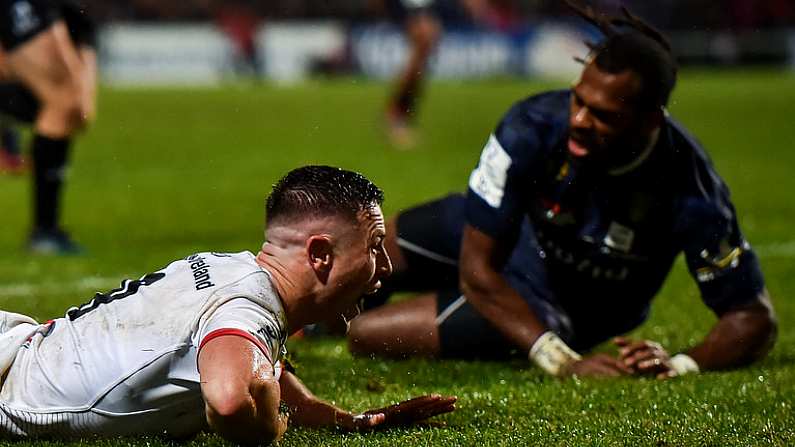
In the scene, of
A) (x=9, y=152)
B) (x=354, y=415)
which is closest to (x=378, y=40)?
(x=9, y=152)

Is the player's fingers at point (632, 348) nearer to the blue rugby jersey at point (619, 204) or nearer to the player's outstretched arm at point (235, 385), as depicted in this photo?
the blue rugby jersey at point (619, 204)

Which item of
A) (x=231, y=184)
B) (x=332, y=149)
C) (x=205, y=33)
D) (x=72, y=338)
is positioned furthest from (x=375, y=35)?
(x=72, y=338)

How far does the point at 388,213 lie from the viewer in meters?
8.38

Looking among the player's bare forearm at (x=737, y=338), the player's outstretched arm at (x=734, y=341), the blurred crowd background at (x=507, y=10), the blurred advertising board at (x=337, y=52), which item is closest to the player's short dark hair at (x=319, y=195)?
the player's outstretched arm at (x=734, y=341)

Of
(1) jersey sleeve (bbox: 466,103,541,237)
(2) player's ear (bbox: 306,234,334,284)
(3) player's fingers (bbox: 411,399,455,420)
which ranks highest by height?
(2) player's ear (bbox: 306,234,334,284)

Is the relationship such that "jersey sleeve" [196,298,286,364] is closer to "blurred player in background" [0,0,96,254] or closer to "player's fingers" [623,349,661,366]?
"player's fingers" [623,349,661,366]

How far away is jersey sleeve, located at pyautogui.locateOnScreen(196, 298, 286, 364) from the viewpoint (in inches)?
110

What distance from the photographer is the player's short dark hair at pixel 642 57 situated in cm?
423

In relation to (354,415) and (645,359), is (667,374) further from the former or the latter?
(354,415)

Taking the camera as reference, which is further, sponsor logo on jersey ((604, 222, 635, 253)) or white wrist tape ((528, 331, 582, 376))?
sponsor logo on jersey ((604, 222, 635, 253))

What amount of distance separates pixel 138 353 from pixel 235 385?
→ 1.42ft

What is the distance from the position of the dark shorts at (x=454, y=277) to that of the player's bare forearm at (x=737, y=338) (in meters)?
0.55

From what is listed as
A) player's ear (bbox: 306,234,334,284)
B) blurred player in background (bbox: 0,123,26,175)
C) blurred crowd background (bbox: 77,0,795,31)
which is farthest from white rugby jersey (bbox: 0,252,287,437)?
blurred crowd background (bbox: 77,0,795,31)

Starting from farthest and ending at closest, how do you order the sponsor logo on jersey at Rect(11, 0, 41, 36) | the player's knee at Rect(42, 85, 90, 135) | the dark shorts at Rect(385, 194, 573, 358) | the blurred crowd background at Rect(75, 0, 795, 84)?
the blurred crowd background at Rect(75, 0, 795, 84)
the player's knee at Rect(42, 85, 90, 135)
the sponsor logo on jersey at Rect(11, 0, 41, 36)
the dark shorts at Rect(385, 194, 573, 358)
